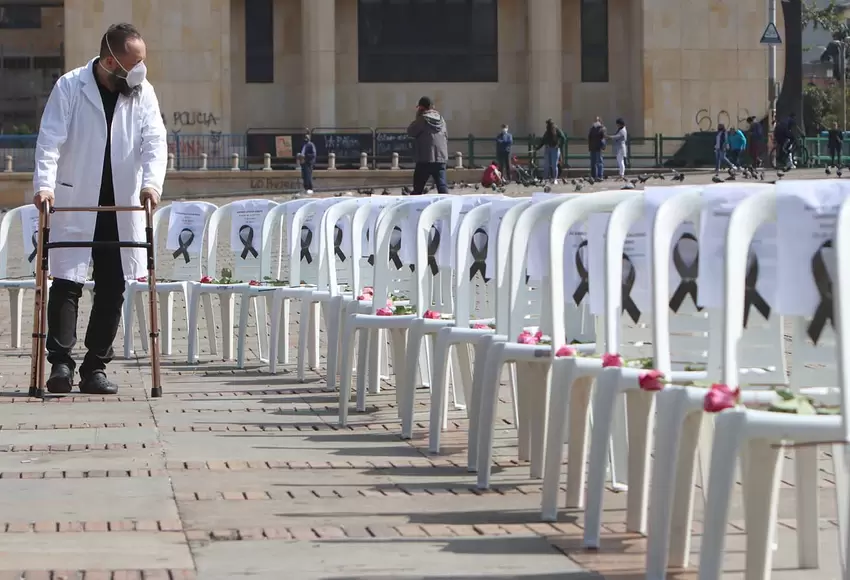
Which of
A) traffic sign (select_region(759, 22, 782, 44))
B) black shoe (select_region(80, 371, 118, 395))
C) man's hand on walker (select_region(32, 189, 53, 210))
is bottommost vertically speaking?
black shoe (select_region(80, 371, 118, 395))

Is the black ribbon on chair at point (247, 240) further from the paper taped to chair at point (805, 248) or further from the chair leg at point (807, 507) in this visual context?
the paper taped to chair at point (805, 248)

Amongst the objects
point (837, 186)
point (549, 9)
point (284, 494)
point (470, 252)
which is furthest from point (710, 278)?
point (549, 9)

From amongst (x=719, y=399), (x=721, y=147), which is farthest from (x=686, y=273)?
(x=721, y=147)

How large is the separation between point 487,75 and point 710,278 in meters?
56.3

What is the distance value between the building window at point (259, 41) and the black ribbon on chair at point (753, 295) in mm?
55353

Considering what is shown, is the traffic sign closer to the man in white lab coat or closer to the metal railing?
the metal railing

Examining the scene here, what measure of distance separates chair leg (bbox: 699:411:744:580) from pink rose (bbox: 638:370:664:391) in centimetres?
69

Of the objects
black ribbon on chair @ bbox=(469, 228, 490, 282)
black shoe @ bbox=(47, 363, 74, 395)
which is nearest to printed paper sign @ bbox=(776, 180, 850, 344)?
black ribbon on chair @ bbox=(469, 228, 490, 282)

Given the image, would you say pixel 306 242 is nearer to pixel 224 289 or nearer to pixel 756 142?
pixel 224 289

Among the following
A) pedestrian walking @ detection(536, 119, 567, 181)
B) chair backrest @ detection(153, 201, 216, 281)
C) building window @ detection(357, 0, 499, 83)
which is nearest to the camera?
chair backrest @ detection(153, 201, 216, 281)

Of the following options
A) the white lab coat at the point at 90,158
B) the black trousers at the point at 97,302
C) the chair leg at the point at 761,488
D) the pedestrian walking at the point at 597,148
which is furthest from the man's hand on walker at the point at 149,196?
the pedestrian walking at the point at 597,148

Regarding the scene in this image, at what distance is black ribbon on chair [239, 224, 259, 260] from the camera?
522 inches

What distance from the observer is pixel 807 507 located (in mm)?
5672

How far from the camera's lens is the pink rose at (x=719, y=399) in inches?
200
